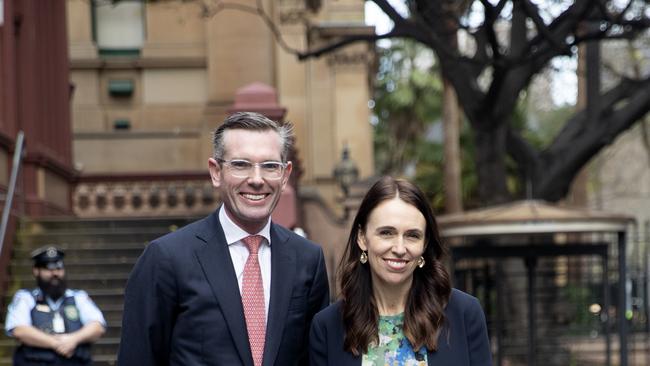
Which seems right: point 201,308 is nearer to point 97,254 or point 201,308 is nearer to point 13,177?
point 13,177

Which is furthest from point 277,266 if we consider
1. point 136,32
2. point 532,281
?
point 136,32

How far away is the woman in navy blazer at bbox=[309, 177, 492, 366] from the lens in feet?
16.0

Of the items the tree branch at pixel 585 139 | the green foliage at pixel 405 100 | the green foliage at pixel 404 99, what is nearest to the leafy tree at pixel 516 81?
the tree branch at pixel 585 139

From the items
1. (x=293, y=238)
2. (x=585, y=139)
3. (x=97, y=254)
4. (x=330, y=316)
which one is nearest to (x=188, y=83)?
(x=97, y=254)

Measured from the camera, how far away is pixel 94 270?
54.7 ft

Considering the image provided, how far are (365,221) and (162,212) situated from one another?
654 inches

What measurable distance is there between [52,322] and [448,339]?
6087mm

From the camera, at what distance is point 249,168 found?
495 centimetres

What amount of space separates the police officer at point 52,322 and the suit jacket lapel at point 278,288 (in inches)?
214

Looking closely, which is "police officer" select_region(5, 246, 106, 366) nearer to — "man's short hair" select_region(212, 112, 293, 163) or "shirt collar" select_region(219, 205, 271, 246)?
"shirt collar" select_region(219, 205, 271, 246)

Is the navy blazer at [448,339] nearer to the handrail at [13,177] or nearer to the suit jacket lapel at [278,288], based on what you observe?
the suit jacket lapel at [278,288]

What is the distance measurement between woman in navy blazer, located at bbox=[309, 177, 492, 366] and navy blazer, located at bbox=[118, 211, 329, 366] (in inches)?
5.7

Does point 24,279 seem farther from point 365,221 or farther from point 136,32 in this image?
point 136,32

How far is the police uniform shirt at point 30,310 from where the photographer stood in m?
10.3
